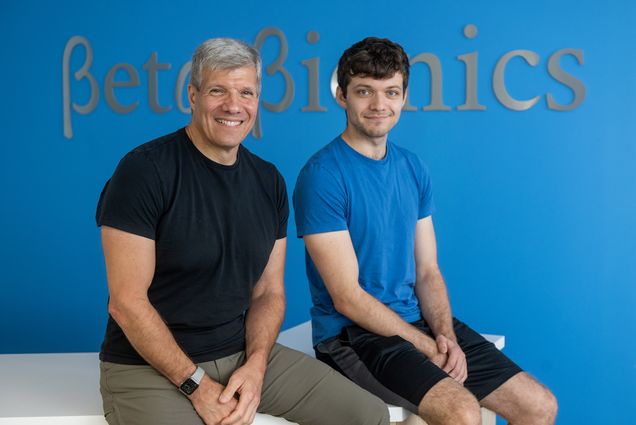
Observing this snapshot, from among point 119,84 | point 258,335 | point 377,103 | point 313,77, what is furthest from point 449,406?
point 119,84

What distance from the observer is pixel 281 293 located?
2.35 m

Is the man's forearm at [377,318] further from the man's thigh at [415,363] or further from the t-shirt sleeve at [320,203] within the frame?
the t-shirt sleeve at [320,203]

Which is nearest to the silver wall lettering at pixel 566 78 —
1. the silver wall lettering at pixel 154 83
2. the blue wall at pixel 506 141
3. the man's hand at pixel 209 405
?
the blue wall at pixel 506 141

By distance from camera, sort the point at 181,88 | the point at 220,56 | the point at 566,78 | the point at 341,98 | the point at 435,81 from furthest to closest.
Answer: the point at 181,88, the point at 435,81, the point at 566,78, the point at 341,98, the point at 220,56

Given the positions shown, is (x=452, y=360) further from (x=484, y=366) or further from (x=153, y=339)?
(x=153, y=339)

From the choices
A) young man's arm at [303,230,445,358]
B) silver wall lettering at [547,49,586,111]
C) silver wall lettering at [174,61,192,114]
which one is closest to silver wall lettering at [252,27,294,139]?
silver wall lettering at [174,61,192,114]

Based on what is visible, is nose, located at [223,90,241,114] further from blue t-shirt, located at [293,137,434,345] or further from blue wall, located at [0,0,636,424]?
blue wall, located at [0,0,636,424]

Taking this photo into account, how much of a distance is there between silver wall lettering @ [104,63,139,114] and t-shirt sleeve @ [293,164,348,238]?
194 cm

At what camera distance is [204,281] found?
2084 millimetres

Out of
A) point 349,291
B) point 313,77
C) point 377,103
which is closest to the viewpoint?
point 349,291

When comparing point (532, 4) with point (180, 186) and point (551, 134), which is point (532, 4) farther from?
point (180, 186)

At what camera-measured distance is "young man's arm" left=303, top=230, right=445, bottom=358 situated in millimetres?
2381

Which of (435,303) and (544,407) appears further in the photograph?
(435,303)

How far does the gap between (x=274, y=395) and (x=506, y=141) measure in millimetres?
2028
